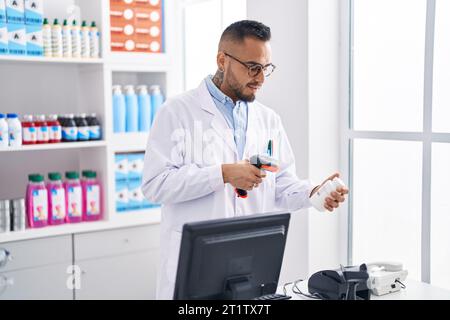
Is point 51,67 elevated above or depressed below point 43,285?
above

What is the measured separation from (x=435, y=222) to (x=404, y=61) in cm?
71

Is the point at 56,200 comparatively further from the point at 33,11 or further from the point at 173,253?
the point at 173,253

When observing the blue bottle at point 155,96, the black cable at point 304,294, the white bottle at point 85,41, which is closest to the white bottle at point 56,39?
the white bottle at point 85,41

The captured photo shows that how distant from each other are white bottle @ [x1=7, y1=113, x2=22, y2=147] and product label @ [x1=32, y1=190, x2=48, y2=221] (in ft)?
0.95

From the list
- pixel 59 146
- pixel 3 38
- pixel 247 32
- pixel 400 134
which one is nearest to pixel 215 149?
pixel 247 32

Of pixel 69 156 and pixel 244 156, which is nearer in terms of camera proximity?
pixel 244 156

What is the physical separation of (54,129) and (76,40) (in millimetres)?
510

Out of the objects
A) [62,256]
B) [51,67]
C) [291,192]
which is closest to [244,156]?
[291,192]

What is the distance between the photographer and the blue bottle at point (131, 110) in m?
3.33

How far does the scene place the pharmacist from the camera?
2092mm
